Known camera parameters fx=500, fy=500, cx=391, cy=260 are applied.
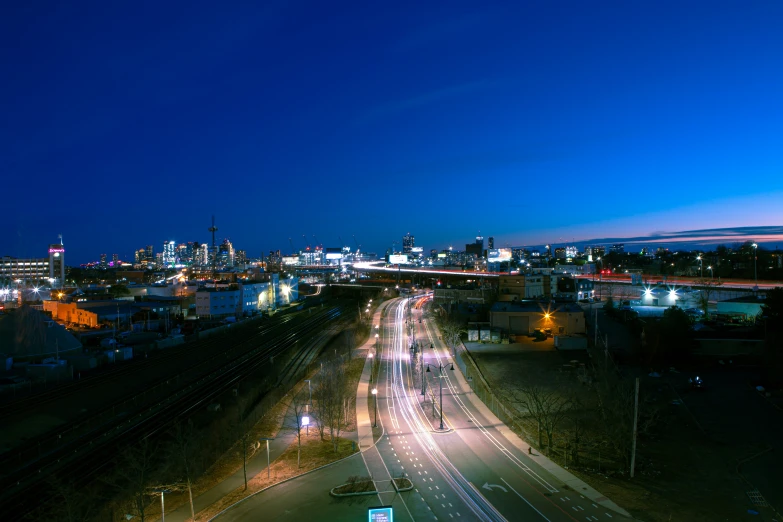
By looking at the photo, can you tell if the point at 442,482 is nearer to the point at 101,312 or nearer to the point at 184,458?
the point at 184,458

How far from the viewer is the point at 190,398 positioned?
17703 mm

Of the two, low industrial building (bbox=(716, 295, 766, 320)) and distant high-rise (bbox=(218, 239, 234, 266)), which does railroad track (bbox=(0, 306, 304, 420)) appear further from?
distant high-rise (bbox=(218, 239, 234, 266))

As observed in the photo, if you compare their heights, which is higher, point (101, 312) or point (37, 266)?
point (37, 266)

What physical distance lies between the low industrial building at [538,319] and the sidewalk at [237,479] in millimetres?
14384

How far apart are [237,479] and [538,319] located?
730 inches

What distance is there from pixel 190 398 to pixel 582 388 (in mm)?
13149

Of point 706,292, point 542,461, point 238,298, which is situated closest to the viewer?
point 542,461

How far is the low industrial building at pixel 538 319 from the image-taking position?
25156 mm

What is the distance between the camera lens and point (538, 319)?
2558cm

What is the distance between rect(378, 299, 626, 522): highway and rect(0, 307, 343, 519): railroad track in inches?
266

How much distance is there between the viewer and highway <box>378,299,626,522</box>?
838 centimetres

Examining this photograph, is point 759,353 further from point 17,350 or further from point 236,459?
point 17,350

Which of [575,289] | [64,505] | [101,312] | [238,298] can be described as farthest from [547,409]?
[238,298]

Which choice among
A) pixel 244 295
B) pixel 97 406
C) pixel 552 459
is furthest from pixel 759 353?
pixel 244 295
